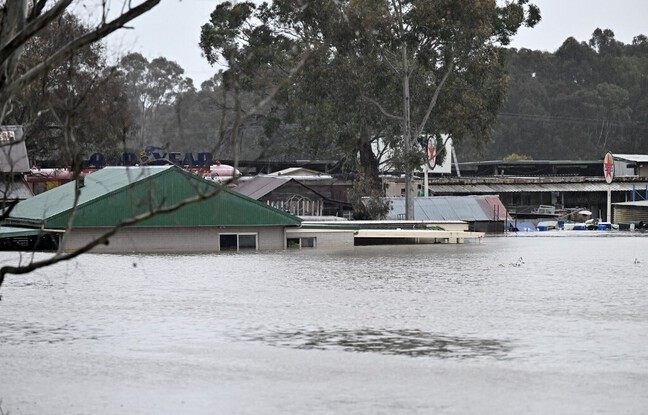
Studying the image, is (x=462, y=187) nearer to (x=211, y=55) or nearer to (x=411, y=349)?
(x=211, y=55)

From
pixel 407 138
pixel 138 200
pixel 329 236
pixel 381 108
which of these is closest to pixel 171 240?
pixel 138 200

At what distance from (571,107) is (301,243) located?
7905 cm

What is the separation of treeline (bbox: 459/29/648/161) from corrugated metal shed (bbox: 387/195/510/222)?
154 ft

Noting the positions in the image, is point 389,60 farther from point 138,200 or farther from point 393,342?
point 393,342

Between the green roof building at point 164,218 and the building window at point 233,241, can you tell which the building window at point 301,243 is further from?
the building window at point 233,241

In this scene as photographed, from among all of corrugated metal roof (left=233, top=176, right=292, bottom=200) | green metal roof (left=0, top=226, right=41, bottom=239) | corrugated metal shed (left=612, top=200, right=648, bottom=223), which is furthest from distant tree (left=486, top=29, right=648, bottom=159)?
green metal roof (left=0, top=226, right=41, bottom=239)

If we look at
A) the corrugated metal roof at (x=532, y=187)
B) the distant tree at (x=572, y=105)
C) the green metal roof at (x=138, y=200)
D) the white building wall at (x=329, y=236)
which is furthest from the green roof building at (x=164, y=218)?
the distant tree at (x=572, y=105)

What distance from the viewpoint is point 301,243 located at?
1918 inches

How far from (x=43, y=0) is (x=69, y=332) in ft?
42.1

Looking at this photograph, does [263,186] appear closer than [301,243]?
No

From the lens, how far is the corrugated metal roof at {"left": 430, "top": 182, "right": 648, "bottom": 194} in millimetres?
75750

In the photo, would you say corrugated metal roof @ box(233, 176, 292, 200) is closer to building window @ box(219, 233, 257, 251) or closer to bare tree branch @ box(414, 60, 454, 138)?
bare tree branch @ box(414, 60, 454, 138)

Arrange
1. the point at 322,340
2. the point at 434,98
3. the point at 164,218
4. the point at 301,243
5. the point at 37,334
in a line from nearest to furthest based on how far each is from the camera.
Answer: the point at 322,340
the point at 37,334
the point at 164,218
the point at 301,243
the point at 434,98

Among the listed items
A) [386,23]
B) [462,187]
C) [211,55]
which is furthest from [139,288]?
[462,187]
